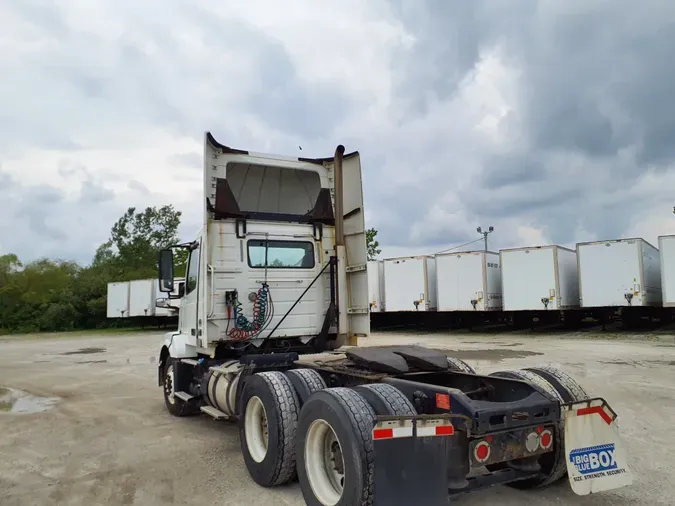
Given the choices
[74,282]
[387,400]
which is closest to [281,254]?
[387,400]

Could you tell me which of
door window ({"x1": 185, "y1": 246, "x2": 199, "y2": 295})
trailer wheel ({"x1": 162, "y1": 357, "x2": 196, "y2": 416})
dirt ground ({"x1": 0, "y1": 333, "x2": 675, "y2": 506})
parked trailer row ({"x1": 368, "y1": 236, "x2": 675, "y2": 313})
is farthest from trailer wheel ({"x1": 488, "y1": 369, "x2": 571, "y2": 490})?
parked trailer row ({"x1": 368, "y1": 236, "x2": 675, "y2": 313})

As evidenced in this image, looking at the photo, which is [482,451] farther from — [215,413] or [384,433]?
[215,413]

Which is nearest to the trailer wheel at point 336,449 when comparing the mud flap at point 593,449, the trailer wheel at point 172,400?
the mud flap at point 593,449

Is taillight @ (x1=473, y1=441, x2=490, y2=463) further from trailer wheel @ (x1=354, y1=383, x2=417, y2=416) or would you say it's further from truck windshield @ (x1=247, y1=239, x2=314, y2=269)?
truck windshield @ (x1=247, y1=239, x2=314, y2=269)

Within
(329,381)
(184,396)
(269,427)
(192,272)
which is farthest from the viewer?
(192,272)

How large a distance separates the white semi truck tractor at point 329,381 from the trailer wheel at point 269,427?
13 millimetres

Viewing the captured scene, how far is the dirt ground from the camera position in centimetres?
469

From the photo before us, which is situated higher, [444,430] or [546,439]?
[444,430]

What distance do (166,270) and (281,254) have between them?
5.84ft

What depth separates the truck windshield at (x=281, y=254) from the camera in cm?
702

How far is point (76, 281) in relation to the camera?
46.6 m

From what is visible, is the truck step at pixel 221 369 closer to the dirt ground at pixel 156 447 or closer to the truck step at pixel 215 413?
the truck step at pixel 215 413

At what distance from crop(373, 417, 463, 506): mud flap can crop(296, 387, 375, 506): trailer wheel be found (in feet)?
0.47

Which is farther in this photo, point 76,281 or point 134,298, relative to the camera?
point 76,281
